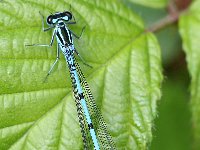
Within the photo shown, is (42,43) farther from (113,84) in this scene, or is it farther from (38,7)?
(113,84)

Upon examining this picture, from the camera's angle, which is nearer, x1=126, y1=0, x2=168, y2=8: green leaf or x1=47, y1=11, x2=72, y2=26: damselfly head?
x1=47, y1=11, x2=72, y2=26: damselfly head

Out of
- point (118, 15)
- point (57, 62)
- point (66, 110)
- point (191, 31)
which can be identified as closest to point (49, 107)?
point (66, 110)

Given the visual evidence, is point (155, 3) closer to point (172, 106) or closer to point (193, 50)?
point (193, 50)

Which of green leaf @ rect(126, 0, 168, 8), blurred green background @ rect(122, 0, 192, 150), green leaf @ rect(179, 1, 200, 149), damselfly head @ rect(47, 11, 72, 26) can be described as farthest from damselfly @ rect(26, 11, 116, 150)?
blurred green background @ rect(122, 0, 192, 150)

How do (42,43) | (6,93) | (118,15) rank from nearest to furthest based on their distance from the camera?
(6,93) → (42,43) → (118,15)

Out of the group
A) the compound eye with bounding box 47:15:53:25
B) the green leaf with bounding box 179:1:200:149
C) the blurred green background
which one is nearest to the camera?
the compound eye with bounding box 47:15:53:25

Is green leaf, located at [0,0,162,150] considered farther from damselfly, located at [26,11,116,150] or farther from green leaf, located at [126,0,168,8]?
green leaf, located at [126,0,168,8]

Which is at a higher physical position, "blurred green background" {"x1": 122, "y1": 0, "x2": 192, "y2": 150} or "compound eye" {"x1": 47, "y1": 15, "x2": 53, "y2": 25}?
"compound eye" {"x1": 47, "y1": 15, "x2": 53, "y2": 25}
